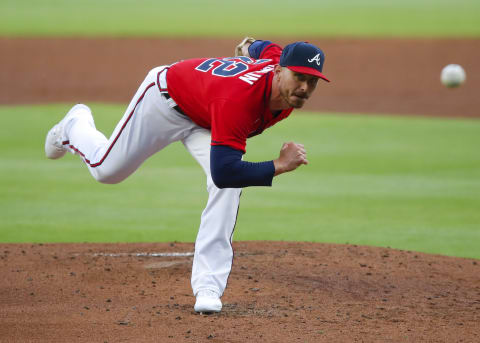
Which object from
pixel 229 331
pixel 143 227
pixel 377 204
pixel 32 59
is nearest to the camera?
pixel 229 331

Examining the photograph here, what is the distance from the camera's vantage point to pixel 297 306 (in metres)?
4.91

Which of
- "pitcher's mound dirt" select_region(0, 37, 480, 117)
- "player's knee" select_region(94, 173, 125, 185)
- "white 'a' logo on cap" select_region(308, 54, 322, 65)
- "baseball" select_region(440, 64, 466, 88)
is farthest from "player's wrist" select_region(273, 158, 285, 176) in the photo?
"pitcher's mound dirt" select_region(0, 37, 480, 117)

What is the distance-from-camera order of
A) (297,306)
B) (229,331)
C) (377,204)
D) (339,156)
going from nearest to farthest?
(229,331) < (297,306) < (377,204) < (339,156)

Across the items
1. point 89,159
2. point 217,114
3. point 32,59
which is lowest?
point 32,59

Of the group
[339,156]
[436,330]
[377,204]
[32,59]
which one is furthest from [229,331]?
[32,59]

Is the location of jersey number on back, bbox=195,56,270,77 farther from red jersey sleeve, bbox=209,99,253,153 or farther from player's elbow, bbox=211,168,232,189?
player's elbow, bbox=211,168,232,189

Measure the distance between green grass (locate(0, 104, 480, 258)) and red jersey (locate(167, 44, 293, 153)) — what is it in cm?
268

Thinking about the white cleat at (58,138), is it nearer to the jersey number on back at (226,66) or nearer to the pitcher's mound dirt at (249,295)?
the pitcher's mound dirt at (249,295)

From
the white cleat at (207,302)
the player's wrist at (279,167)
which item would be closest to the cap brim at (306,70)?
the player's wrist at (279,167)

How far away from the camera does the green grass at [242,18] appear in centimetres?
2588

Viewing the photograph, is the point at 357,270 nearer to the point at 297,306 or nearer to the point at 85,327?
the point at 297,306

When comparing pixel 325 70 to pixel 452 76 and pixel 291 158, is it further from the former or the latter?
pixel 291 158

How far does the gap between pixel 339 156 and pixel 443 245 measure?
446cm

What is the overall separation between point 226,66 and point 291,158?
815 mm
